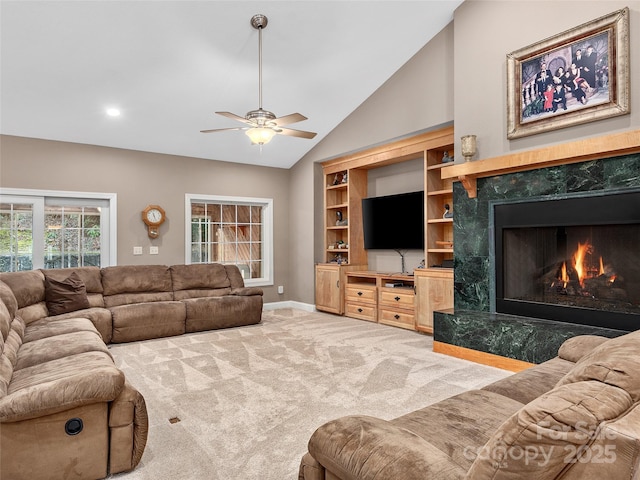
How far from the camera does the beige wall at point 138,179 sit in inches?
204

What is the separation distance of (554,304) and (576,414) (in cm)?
334

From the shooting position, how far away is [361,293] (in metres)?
6.01

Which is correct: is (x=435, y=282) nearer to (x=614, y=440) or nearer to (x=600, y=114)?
(x=600, y=114)

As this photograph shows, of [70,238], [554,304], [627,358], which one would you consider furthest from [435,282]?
[70,238]

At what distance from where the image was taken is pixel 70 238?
18.3ft

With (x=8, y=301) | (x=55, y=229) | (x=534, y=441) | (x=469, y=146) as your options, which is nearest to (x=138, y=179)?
(x=55, y=229)

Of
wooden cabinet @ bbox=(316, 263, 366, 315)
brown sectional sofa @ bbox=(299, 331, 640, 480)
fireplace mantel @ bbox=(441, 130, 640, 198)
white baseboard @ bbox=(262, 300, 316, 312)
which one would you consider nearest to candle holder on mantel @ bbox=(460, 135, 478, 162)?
fireplace mantel @ bbox=(441, 130, 640, 198)

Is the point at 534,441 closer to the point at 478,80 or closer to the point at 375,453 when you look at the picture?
the point at 375,453

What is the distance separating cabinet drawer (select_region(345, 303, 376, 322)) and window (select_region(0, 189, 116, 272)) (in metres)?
3.57

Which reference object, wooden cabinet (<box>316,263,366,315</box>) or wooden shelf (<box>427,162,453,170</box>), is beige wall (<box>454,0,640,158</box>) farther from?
wooden cabinet (<box>316,263,366,315</box>)

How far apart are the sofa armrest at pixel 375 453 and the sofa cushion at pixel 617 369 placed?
394 mm

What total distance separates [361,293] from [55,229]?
14.5 feet

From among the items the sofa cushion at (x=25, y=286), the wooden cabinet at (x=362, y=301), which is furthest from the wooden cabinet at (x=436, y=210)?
the sofa cushion at (x=25, y=286)

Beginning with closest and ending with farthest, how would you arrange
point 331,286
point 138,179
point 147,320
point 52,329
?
point 52,329 → point 147,320 → point 138,179 → point 331,286
